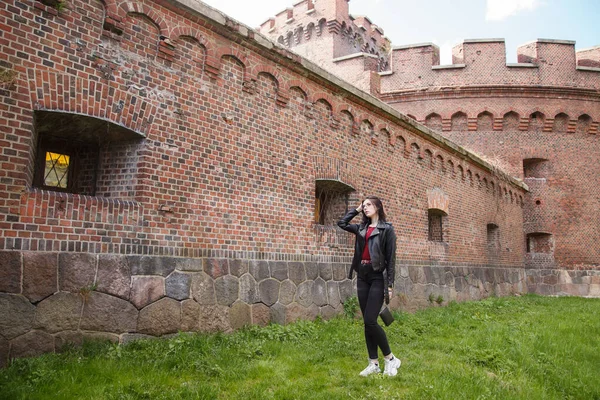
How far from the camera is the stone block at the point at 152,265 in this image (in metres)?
5.05

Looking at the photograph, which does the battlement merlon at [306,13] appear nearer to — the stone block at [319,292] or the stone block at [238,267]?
the stone block at [319,292]

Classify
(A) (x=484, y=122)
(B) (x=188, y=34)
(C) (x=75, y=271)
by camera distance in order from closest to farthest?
(C) (x=75, y=271)
(B) (x=188, y=34)
(A) (x=484, y=122)

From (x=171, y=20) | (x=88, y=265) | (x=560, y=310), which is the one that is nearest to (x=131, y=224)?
(x=88, y=265)

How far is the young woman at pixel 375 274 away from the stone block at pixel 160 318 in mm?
2144

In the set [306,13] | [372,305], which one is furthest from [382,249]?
[306,13]

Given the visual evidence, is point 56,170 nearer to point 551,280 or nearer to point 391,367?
point 391,367

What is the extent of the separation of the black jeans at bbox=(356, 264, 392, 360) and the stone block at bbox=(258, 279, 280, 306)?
1.95m

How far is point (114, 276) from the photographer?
4848mm

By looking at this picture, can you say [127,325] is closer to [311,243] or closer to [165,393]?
[165,393]

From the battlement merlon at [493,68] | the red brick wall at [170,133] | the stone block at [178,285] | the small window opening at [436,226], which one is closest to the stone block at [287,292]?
the red brick wall at [170,133]

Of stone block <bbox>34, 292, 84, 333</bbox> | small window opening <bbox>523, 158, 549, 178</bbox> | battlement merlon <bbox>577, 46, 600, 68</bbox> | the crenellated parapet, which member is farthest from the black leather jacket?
battlement merlon <bbox>577, 46, 600, 68</bbox>

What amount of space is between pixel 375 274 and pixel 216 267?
218 centimetres

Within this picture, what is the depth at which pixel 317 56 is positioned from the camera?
68.7 ft

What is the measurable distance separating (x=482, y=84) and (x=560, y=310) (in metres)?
9.38
